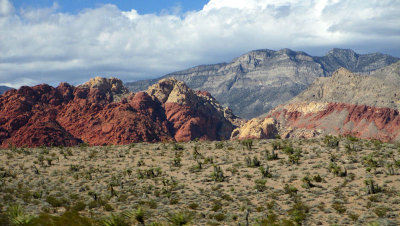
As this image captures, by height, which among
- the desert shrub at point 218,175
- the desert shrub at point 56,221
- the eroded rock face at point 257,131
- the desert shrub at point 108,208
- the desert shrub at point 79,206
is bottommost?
the eroded rock face at point 257,131

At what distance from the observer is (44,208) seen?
22.6 metres

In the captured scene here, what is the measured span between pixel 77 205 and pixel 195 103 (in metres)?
119

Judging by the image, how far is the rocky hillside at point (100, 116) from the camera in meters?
90.9

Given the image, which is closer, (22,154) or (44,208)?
(44,208)

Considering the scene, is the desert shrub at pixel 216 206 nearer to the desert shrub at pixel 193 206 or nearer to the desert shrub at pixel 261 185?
the desert shrub at pixel 193 206

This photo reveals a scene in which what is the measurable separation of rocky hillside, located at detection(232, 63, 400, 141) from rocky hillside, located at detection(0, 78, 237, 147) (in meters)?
18.9

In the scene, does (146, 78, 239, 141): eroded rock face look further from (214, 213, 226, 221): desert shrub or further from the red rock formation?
(214, 213, 226, 221): desert shrub

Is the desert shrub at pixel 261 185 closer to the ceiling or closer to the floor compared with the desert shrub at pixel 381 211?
closer to the ceiling

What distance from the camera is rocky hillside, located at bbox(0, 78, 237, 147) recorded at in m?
90.9

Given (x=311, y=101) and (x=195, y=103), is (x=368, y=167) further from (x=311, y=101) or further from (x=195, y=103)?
(x=311, y=101)

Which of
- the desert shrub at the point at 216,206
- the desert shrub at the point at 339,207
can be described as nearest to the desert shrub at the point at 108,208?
the desert shrub at the point at 216,206

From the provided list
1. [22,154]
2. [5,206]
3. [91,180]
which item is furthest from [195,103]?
[5,206]

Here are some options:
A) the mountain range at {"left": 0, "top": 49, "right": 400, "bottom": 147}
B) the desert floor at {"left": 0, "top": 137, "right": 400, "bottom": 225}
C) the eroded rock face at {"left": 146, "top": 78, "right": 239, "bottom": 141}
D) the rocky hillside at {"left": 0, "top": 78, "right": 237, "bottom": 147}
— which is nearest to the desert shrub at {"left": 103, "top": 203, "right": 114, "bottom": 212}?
the desert floor at {"left": 0, "top": 137, "right": 400, "bottom": 225}

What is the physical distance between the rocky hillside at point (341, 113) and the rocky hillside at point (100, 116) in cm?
1892
